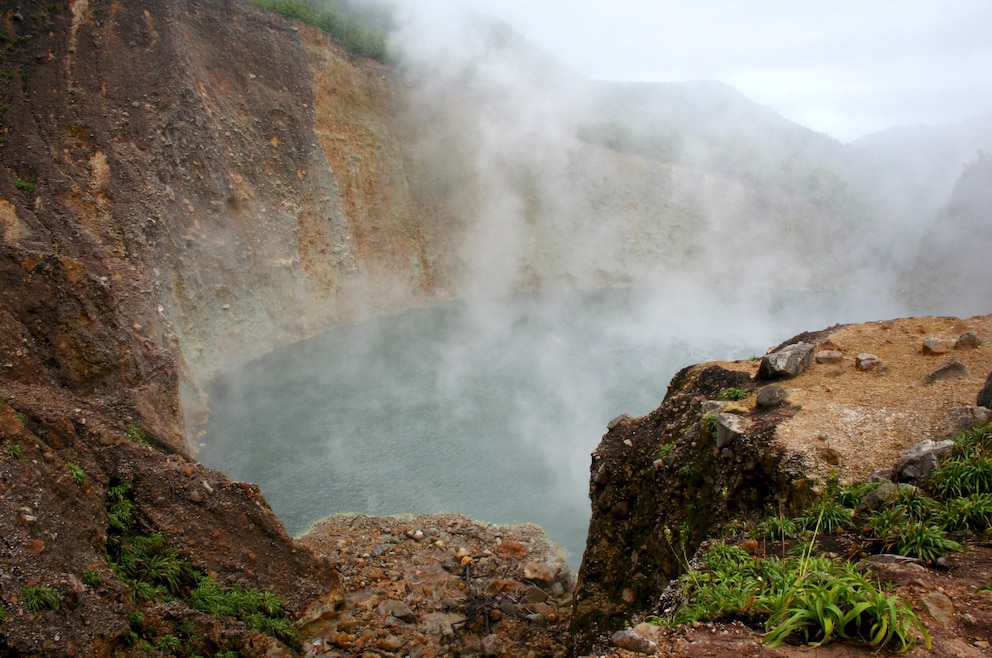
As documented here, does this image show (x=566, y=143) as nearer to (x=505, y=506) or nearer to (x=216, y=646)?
(x=505, y=506)

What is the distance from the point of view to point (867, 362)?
7781 mm

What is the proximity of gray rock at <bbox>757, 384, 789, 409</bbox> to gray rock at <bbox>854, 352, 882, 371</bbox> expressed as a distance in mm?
1236

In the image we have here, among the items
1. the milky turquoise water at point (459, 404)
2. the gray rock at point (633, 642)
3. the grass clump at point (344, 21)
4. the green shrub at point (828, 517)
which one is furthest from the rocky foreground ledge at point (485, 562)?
the grass clump at point (344, 21)

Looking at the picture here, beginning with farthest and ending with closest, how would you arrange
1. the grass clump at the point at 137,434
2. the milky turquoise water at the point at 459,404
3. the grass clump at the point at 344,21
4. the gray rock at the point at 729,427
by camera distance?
the grass clump at the point at 344,21 < the milky turquoise water at the point at 459,404 < the grass clump at the point at 137,434 < the gray rock at the point at 729,427

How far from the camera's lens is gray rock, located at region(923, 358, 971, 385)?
6883mm

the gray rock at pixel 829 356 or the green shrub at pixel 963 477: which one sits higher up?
the gray rock at pixel 829 356

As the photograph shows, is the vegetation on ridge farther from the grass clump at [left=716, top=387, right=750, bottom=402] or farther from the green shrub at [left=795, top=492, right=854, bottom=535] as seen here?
the grass clump at [left=716, top=387, right=750, bottom=402]

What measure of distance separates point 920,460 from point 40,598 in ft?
26.6

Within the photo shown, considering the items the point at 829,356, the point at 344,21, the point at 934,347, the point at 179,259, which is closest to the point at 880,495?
the point at 829,356

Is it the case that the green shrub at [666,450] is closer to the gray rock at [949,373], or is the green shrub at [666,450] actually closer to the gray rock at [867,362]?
the gray rock at [867,362]

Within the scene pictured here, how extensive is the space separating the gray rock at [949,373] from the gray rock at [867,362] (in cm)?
73

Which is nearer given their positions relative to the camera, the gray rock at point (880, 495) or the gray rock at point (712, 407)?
the gray rock at point (880, 495)

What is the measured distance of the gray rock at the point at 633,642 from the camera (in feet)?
12.1

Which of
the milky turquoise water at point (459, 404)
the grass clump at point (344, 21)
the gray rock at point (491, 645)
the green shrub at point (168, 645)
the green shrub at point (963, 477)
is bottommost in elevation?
the green shrub at point (963, 477)
